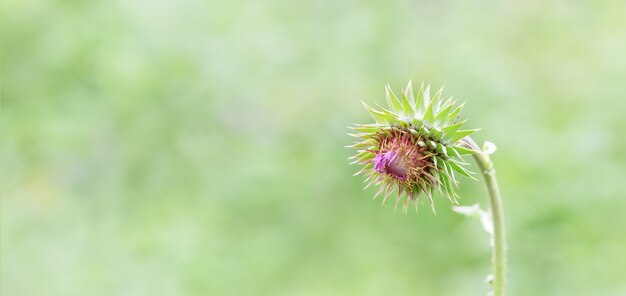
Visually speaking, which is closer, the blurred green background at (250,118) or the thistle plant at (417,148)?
the thistle plant at (417,148)

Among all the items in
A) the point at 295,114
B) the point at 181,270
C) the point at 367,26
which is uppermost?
the point at 367,26

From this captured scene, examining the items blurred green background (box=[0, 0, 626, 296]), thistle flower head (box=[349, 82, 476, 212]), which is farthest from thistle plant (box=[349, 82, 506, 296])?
blurred green background (box=[0, 0, 626, 296])

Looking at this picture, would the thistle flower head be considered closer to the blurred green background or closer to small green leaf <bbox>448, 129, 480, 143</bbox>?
small green leaf <bbox>448, 129, 480, 143</bbox>

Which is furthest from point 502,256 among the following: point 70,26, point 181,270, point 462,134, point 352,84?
point 70,26

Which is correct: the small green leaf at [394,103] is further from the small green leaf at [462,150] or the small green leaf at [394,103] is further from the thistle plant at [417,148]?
the small green leaf at [462,150]

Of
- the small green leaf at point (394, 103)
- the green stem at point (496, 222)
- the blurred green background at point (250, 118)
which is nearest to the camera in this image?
the green stem at point (496, 222)

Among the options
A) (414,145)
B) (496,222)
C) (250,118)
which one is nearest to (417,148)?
(414,145)

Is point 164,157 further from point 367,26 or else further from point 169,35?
point 367,26

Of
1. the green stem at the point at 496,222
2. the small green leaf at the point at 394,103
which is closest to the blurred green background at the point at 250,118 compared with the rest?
the small green leaf at the point at 394,103
